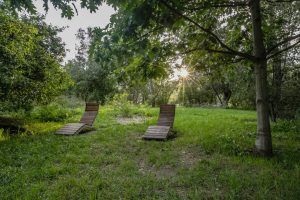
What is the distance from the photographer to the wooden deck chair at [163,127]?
7.83 m

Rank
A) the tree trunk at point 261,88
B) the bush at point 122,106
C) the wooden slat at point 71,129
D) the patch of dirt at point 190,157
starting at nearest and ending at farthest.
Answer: the patch of dirt at point 190,157, the tree trunk at point 261,88, the wooden slat at point 71,129, the bush at point 122,106

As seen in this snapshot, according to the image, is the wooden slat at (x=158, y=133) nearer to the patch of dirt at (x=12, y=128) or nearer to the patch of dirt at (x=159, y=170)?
the patch of dirt at (x=159, y=170)

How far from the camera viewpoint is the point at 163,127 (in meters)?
8.31

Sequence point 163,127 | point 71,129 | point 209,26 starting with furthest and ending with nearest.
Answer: point 71,129 → point 163,127 → point 209,26

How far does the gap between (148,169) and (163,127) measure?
3343mm

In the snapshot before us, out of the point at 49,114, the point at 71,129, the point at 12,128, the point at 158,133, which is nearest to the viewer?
the point at 158,133

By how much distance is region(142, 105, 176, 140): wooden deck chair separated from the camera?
7828mm

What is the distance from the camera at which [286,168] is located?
4.77 m

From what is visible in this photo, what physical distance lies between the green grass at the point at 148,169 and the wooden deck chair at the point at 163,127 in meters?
0.45

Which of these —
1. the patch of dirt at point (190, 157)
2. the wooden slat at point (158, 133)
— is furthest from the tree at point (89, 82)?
the patch of dirt at point (190, 157)

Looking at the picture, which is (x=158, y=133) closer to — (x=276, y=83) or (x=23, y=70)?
(x=23, y=70)

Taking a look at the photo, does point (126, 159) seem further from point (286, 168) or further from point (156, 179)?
point (286, 168)

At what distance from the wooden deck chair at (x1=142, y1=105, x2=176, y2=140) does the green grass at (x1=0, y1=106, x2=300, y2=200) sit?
1.48 feet

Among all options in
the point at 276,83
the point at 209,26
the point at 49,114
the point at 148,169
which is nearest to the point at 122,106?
the point at 49,114
